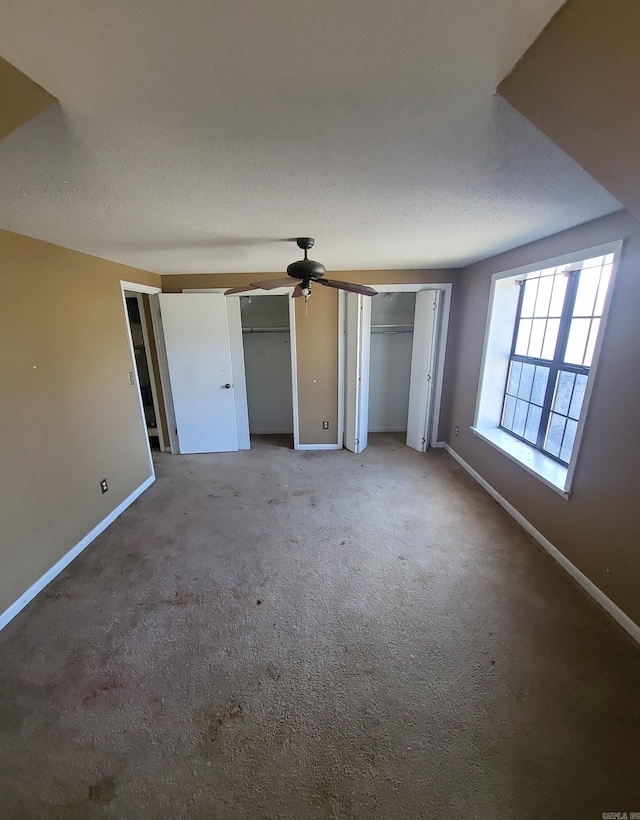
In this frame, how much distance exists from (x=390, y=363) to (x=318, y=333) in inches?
50.7

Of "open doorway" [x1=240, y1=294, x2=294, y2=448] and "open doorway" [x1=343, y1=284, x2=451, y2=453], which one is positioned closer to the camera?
"open doorway" [x1=343, y1=284, x2=451, y2=453]

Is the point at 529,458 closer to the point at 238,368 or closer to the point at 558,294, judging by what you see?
the point at 558,294

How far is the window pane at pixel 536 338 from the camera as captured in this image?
2.79 m

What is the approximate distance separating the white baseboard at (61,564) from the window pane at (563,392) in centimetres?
380

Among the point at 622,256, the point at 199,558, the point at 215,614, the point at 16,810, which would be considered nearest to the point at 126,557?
the point at 199,558

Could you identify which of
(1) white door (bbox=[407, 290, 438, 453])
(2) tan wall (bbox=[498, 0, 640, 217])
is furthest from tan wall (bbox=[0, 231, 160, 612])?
(1) white door (bbox=[407, 290, 438, 453])

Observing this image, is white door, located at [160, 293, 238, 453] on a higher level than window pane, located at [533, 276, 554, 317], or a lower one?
lower

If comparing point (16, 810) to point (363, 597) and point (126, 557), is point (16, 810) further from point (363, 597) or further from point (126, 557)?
point (363, 597)

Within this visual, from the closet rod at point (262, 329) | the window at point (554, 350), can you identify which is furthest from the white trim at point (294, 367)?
the window at point (554, 350)

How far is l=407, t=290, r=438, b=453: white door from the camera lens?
12.7 ft

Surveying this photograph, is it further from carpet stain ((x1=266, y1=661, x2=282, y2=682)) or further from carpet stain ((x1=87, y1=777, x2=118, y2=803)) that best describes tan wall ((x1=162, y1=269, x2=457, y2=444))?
carpet stain ((x1=87, y1=777, x2=118, y2=803))

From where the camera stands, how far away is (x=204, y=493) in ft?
10.9

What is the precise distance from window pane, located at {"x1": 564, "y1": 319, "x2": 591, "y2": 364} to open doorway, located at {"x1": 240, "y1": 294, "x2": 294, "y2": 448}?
305cm

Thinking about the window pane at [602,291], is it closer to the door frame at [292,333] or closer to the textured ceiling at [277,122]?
the textured ceiling at [277,122]
